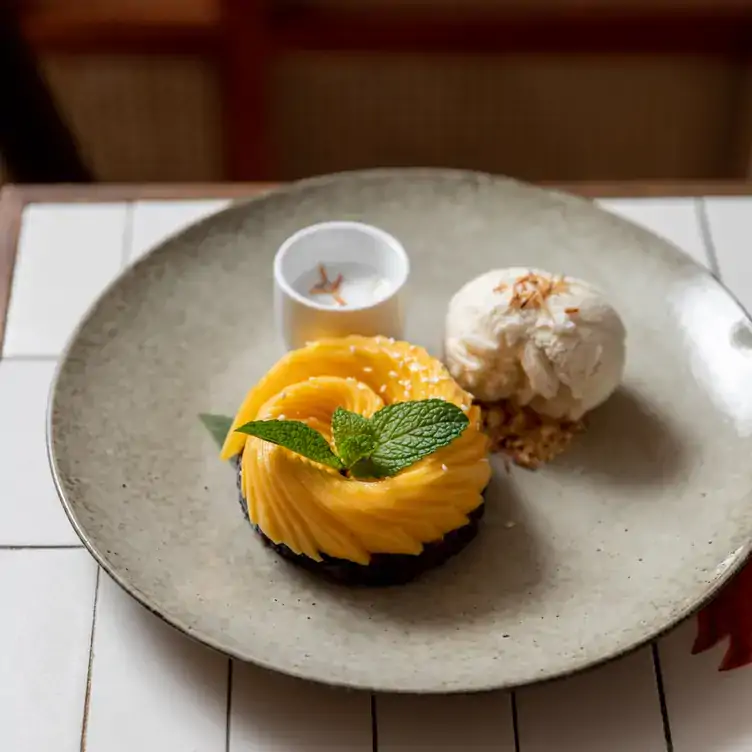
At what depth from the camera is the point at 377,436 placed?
105cm

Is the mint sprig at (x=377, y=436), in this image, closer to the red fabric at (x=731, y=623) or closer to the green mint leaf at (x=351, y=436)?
the green mint leaf at (x=351, y=436)

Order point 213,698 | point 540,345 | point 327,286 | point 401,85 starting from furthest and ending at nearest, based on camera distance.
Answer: point 401,85, point 327,286, point 540,345, point 213,698

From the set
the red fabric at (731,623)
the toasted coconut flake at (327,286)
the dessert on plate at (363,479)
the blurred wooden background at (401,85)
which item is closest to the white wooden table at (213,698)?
the red fabric at (731,623)

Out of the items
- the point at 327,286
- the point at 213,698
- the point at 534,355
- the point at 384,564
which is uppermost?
the point at 327,286

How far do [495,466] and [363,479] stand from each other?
0.20 metres

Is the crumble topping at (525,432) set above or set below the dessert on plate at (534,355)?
Result: below

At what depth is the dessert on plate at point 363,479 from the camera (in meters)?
1.02

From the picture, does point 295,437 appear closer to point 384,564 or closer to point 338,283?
point 384,564

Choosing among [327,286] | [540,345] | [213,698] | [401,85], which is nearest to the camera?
[213,698]

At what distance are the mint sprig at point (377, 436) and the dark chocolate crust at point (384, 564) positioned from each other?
8 centimetres

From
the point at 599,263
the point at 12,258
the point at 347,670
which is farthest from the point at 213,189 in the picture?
the point at 347,670

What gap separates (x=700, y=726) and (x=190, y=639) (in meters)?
0.46

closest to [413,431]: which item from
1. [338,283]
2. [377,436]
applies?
[377,436]

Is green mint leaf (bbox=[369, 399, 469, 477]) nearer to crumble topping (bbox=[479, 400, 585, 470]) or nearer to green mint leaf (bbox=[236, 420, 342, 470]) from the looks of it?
green mint leaf (bbox=[236, 420, 342, 470])
